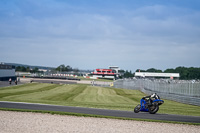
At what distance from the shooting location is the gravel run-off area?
12117 millimetres

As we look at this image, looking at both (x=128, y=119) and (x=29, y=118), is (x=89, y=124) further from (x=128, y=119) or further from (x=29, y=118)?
(x=29, y=118)

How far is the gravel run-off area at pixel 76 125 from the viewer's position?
12117mm

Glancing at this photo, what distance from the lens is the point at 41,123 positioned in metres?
13.4

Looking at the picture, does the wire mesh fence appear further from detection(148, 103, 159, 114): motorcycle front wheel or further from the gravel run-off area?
the gravel run-off area

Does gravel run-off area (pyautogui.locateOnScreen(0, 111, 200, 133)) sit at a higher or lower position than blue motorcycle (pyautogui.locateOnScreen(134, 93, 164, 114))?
lower

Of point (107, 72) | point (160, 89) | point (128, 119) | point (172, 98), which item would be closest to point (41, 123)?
point (128, 119)

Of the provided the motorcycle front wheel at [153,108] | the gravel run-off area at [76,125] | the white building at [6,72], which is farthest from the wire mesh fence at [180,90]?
the white building at [6,72]

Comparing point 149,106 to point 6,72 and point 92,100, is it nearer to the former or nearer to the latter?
point 92,100

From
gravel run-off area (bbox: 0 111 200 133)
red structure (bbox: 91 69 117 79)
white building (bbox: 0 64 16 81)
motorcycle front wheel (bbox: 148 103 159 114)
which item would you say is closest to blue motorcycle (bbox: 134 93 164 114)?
motorcycle front wheel (bbox: 148 103 159 114)

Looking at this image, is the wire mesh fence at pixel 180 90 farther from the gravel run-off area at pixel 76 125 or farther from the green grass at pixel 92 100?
the gravel run-off area at pixel 76 125

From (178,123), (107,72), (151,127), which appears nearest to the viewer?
(151,127)

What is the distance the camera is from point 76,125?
1315 cm

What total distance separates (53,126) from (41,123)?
94 centimetres

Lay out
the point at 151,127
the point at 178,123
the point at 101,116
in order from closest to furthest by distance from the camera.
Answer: the point at 151,127 → the point at 178,123 → the point at 101,116
